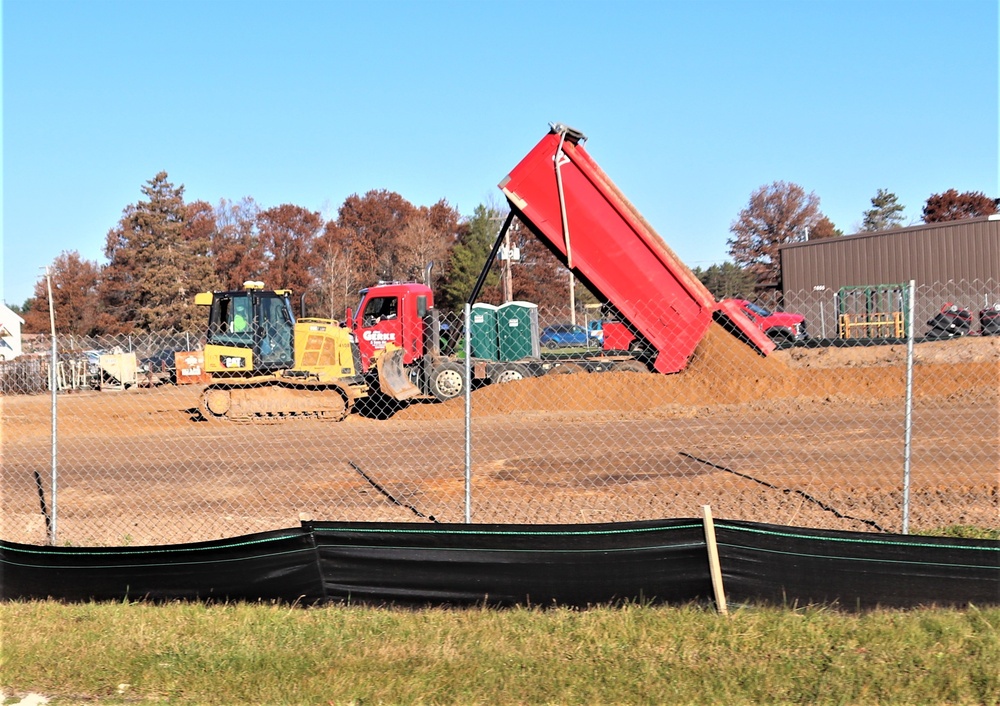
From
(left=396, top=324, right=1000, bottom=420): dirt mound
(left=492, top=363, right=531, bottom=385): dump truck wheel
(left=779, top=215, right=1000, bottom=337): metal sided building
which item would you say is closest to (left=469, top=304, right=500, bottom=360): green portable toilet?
(left=492, top=363, right=531, bottom=385): dump truck wheel

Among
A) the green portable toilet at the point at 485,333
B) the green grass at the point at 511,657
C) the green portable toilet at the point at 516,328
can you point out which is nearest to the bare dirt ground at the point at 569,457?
the green grass at the point at 511,657

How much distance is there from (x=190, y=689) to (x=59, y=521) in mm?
5156

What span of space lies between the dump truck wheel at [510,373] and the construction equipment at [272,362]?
10.2 feet

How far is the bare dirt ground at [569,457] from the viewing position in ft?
29.4

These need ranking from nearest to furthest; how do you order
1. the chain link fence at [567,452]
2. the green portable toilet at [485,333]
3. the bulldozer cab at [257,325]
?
the chain link fence at [567,452], the bulldozer cab at [257,325], the green portable toilet at [485,333]

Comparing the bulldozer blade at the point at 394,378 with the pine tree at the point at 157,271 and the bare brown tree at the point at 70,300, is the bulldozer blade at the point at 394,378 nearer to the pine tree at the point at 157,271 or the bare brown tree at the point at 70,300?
the pine tree at the point at 157,271

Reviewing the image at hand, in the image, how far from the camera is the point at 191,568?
652 cm

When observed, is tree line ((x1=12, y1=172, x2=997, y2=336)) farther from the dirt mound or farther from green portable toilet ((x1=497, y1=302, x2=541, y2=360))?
the dirt mound

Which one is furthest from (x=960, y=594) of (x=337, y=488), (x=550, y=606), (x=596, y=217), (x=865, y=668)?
(x=596, y=217)

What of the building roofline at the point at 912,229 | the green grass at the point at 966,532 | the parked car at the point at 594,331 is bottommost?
the green grass at the point at 966,532

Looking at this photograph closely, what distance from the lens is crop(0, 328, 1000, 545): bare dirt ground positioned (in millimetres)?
8969

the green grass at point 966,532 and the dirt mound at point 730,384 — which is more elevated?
the dirt mound at point 730,384

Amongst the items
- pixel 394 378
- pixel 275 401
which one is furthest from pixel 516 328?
pixel 275 401

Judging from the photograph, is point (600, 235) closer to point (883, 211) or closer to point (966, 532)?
point (966, 532)
